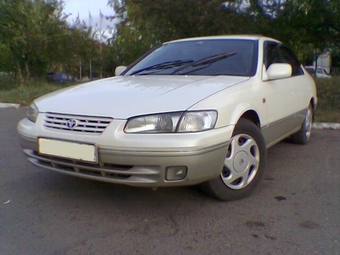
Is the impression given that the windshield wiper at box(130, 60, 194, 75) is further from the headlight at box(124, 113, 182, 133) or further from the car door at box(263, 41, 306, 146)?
the headlight at box(124, 113, 182, 133)

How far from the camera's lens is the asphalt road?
93.1 inches

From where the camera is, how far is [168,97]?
2.71 meters

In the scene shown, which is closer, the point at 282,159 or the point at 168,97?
the point at 168,97

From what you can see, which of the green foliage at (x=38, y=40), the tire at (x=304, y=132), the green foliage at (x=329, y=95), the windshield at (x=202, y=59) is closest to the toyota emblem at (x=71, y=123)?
the windshield at (x=202, y=59)

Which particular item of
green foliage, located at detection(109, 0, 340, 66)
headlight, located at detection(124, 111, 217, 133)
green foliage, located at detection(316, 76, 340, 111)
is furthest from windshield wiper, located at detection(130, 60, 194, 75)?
green foliage, located at detection(109, 0, 340, 66)

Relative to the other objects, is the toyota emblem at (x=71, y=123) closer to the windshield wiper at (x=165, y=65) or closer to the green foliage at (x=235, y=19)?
the windshield wiper at (x=165, y=65)

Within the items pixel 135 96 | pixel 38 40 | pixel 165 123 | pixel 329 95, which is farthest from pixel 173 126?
pixel 38 40

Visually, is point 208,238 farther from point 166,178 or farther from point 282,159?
point 282,159

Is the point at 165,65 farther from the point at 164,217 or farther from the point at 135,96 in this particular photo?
the point at 164,217

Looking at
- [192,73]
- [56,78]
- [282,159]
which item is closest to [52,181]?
[192,73]

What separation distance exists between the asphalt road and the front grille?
2.33 feet

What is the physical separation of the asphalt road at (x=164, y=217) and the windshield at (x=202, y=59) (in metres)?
1.20

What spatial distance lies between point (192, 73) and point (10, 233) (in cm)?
218

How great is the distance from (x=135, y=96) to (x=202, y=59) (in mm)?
Answer: 1299
